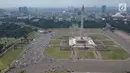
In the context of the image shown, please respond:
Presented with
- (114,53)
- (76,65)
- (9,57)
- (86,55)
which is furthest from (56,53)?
(114,53)

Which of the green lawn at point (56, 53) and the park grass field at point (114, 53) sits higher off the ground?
the green lawn at point (56, 53)

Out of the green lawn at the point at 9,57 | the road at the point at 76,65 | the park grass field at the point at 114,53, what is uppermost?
the green lawn at the point at 9,57

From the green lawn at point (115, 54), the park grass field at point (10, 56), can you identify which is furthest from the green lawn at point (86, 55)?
the park grass field at point (10, 56)

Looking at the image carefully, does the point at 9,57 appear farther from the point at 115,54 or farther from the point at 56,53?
the point at 115,54

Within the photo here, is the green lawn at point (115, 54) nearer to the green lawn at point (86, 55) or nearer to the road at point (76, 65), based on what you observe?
the road at point (76, 65)

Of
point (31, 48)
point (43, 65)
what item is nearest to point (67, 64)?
point (43, 65)

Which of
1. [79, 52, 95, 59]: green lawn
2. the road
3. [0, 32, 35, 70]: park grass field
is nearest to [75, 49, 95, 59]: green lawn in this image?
[79, 52, 95, 59]: green lawn

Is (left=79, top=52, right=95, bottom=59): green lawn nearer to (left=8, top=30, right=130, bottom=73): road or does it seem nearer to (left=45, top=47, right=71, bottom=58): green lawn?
(left=8, top=30, right=130, bottom=73): road
